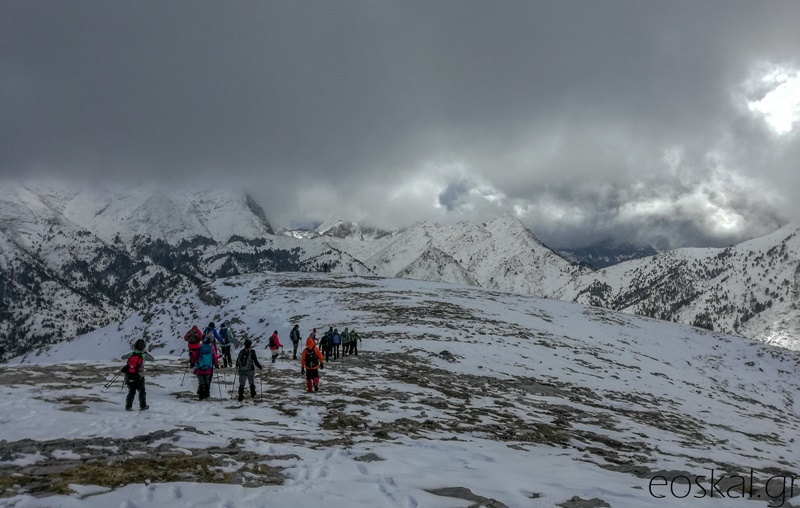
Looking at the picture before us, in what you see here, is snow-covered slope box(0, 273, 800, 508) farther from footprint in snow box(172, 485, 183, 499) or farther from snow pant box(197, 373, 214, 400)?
snow pant box(197, 373, 214, 400)

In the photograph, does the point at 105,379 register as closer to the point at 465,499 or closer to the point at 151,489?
the point at 151,489

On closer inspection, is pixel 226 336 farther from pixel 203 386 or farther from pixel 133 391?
pixel 133 391

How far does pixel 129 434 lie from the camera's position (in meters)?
10.8

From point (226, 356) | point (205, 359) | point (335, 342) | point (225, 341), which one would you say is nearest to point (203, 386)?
point (205, 359)

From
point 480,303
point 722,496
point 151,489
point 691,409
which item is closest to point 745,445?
point 691,409

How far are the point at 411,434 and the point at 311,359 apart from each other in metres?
7.27

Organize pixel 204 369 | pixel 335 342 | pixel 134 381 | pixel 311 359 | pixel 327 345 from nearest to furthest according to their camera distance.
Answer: pixel 134 381, pixel 204 369, pixel 311 359, pixel 327 345, pixel 335 342

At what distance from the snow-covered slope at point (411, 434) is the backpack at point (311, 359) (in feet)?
4.24

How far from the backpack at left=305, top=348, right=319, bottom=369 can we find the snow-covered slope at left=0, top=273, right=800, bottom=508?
129 centimetres

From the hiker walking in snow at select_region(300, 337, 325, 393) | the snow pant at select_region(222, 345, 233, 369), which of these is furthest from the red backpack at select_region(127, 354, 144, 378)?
the snow pant at select_region(222, 345, 233, 369)

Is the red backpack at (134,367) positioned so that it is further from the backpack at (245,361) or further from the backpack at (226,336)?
the backpack at (226,336)

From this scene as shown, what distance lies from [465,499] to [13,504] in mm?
6559

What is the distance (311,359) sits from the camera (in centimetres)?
1902

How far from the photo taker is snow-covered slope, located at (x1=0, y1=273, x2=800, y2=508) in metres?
7.64
